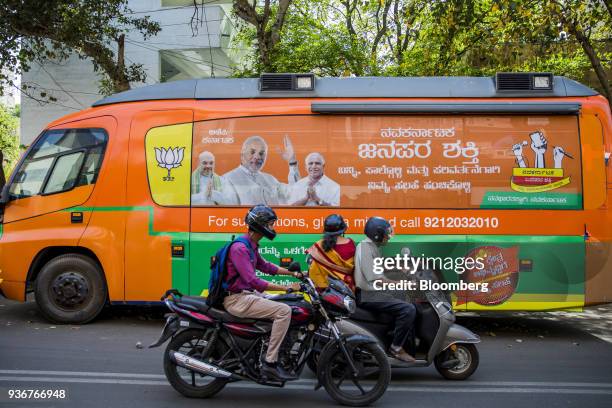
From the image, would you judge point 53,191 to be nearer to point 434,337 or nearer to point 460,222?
point 460,222

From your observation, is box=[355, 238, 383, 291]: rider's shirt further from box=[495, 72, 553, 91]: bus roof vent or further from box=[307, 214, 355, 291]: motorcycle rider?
box=[495, 72, 553, 91]: bus roof vent

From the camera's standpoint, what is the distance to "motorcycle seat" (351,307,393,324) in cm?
638

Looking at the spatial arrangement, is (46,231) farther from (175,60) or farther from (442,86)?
(175,60)

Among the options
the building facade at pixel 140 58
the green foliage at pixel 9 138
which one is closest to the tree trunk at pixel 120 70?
the building facade at pixel 140 58

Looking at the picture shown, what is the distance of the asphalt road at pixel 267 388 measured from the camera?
5863 mm

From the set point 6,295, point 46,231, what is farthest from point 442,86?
point 6,295

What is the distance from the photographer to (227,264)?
5645 millimetres

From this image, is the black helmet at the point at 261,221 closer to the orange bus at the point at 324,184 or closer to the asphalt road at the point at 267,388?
the asphalt road at the point at 267,388

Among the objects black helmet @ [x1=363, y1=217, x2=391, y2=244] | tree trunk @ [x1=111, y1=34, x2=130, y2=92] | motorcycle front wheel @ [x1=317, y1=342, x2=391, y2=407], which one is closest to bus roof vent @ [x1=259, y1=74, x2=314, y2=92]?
black helmet @ [x1=363, y1=217, x2=391, y2=244]

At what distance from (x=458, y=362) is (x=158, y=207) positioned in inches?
170

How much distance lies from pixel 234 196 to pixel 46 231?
254 cm

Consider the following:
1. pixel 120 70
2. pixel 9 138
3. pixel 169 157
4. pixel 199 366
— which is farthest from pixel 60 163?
pixel 9 138

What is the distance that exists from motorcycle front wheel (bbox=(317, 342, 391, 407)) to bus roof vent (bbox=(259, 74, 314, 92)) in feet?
14.4

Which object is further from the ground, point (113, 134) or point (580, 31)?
point (580, 31)
